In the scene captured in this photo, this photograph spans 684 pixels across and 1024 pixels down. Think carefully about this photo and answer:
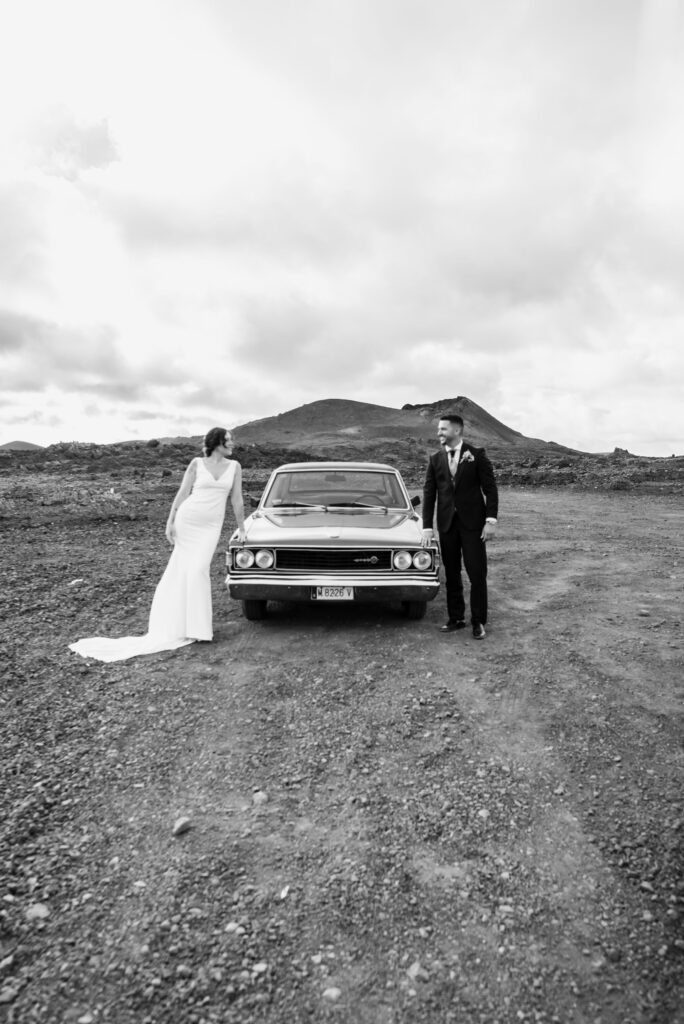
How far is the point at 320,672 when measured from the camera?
4707 mm

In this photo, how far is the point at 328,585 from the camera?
17.7ft

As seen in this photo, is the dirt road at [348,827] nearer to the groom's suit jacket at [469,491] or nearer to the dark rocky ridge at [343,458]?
the groom's suit jacket at [469,491]

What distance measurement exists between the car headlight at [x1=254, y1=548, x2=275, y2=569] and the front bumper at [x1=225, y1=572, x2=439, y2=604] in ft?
0.25

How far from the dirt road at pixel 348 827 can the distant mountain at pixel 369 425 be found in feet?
132

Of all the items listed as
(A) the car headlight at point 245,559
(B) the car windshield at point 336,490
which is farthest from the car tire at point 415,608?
(A) the car headlight at point 245,559

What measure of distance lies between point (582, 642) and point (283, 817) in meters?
3.28

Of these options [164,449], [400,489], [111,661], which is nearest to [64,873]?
[111,661]

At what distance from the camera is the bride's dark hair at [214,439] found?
5656mm

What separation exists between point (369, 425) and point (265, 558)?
2058 inches

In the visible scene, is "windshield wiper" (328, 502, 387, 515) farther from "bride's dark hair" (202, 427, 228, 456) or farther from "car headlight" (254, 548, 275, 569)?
"bride's dark hair" (202, 427, 228, 456)

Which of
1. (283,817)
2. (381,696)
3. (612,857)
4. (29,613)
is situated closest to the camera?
(612,857)

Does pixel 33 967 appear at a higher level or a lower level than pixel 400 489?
lower

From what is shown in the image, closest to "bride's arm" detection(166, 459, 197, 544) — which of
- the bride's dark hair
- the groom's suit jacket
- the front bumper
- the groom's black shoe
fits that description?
the bride's dark hair

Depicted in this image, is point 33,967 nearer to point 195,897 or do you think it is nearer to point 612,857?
point 195,897
